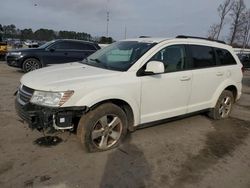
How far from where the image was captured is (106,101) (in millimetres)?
4168

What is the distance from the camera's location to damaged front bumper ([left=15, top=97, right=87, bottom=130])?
3.69 meters

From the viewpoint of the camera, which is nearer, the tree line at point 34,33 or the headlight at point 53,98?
the headlight at point 53,98

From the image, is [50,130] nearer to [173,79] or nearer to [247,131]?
[173,79]

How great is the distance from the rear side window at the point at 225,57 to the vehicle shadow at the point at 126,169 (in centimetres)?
290

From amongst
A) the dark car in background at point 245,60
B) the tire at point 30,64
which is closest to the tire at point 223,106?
the tire at point 30,64

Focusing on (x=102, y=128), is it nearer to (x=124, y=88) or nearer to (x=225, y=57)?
(x=124, y=88)

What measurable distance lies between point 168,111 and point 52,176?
7.79 feet

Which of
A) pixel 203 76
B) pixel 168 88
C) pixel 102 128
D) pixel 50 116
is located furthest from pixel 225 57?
pixel 50 116

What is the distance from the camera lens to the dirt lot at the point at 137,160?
3.51 metres

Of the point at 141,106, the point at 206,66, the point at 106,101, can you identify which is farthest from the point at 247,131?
the point at 106,101

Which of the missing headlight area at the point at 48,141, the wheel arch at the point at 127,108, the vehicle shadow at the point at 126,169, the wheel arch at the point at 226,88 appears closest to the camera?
the vehicle shadow at the point at 126,169

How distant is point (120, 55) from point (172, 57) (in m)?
0.95

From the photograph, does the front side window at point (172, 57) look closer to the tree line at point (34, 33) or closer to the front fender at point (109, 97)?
the front fender at point (109, 97)

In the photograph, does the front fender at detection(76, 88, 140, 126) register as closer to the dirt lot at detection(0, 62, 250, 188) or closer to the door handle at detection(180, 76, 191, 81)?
the dirt lot at detection(0, 62, 250, 188)
